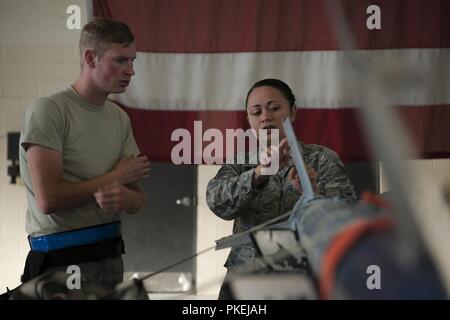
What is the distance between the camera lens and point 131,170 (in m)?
0.70

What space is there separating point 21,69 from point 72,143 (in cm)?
97

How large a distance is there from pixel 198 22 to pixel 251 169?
0.80 meters

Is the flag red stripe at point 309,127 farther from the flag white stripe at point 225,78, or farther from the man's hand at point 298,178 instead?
the man's hand at point 298,178

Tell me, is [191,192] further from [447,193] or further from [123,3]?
[447,193]

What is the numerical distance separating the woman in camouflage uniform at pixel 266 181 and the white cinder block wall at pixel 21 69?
2.11 ft

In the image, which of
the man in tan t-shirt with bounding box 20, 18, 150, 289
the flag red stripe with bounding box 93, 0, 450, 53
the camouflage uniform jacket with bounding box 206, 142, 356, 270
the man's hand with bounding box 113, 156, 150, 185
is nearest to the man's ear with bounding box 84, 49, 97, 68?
the man in tan t-shirt with bounding box 20, 18, 150, 289

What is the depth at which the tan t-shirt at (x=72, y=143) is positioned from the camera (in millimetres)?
681

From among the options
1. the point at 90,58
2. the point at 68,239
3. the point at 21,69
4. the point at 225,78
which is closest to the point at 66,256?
the point at 68,239

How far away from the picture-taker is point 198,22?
4.79ft

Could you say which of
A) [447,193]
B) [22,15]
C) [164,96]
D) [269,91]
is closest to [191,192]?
[164,96]

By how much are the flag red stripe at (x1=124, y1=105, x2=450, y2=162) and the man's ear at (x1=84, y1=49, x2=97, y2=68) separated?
0.77 m

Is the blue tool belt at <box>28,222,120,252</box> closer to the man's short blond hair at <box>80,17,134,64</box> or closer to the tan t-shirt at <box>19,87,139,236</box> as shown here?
the tan t-shirt at <box>19,87,139,236</box>

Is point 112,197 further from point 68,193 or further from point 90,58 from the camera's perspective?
point 90,58

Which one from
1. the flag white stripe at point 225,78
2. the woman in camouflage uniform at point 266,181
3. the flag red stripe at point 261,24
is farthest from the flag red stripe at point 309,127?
the woman in camouflage uniform at point 266,181
